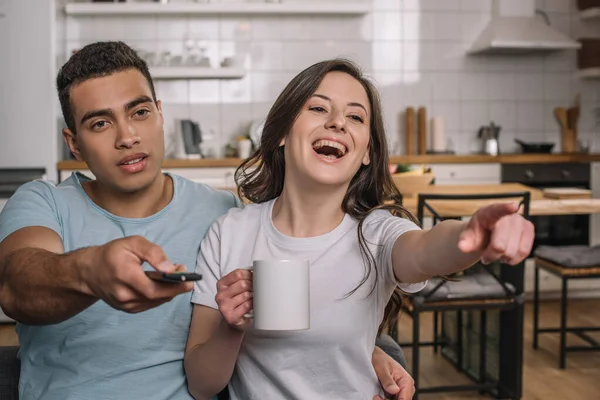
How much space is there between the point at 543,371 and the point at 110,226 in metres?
2.80

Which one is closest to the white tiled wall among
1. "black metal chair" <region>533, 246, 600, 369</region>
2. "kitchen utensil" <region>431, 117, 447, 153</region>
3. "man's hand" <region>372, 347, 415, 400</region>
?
"kitchen utensil" <region>431, 117, 447, 153</region>

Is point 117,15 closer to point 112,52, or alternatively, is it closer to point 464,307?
point 464,307

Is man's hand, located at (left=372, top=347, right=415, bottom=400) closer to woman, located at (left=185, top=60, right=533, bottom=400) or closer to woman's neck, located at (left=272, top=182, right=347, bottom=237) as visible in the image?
woman, located at (left=185, top=60, right=533, bottom=400)

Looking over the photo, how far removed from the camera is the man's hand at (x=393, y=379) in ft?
4.99

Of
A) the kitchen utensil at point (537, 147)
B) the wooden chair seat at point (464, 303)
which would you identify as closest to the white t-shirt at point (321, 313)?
the wooden chair seat at point (464, 303)

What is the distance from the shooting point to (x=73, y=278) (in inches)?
41.4

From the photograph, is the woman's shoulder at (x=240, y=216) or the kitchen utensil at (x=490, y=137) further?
the kitchen utensil at (x=490, y=137)

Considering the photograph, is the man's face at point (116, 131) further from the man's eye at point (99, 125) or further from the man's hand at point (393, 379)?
the man's hand at point (393, 379)

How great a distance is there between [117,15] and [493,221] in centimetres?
503

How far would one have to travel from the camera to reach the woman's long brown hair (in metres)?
1.60

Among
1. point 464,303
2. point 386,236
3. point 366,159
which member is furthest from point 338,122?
point 464,303

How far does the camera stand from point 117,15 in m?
5.62

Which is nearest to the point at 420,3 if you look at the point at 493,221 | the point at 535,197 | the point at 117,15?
the point at 117,15

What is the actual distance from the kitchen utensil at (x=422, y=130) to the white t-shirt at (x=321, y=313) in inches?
166
